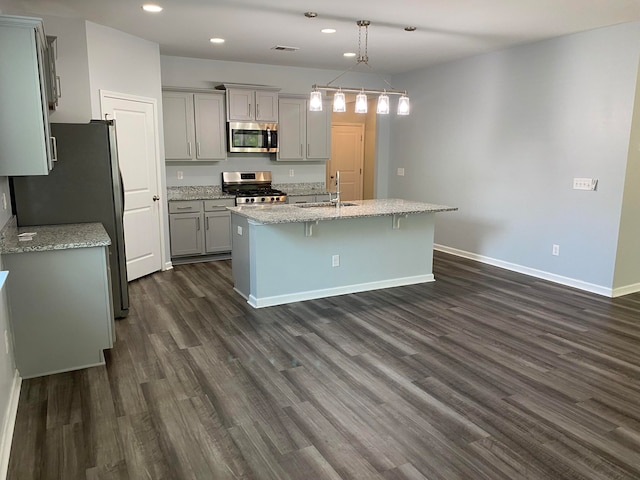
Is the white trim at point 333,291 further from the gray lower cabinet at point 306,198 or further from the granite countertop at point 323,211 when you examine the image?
the gray lower cabinet at point 306,198

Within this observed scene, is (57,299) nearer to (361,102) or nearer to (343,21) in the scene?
(361,102)

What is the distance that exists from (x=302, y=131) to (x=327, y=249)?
289 centimetres

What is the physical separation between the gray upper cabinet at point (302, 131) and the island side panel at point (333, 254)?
251 cm

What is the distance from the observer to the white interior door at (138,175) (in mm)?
5031

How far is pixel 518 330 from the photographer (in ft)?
13.0

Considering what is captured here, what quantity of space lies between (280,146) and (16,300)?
451cm

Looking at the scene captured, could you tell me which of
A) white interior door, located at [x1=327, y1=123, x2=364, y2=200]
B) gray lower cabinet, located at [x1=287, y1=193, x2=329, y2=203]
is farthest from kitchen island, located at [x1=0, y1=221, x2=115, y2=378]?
white interior door, located at [x1=327, y1=123, x2=364, y2=200]

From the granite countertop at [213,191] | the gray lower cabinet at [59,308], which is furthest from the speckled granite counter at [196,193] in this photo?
the gray lower cabinet at [59,308]

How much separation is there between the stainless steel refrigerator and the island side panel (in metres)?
1.21

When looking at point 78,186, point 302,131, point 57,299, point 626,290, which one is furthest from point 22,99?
point 626,290

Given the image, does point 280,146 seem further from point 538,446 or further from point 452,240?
point 538,446

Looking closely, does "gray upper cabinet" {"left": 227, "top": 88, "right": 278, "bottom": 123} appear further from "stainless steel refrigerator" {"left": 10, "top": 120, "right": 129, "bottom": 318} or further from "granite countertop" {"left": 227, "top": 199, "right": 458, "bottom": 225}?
"stainless steel refrigerator" {"left": 10, "top": 120, "right": 129, "bottom": 318}

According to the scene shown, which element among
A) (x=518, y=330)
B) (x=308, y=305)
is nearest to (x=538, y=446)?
(x=518, y=330)

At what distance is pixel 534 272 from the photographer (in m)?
5.62
